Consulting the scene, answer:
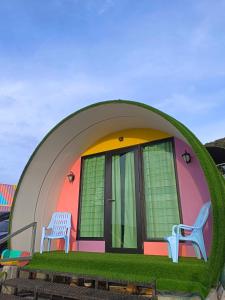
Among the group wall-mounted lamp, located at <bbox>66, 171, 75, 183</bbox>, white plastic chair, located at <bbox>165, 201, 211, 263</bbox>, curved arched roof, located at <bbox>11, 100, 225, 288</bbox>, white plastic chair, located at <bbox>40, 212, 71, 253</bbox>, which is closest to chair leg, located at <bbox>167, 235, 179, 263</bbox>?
white plastic chair, located at <bbox>165, 201, 211, 263</bbox>

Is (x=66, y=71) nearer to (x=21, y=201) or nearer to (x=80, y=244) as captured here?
(x=21, y=201)

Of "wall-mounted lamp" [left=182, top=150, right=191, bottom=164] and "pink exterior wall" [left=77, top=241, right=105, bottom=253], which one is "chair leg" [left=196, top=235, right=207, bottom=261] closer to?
"wall-mounted lamp" [left=182, top=150, right=191, bottom=164]

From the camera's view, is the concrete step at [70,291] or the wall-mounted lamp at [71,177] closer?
the concrete step at [70,291]

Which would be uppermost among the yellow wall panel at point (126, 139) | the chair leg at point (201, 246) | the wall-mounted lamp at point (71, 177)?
the yellow wall panel at point (126, 139)

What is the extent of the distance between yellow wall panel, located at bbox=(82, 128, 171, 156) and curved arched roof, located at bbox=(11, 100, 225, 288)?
0.43ft

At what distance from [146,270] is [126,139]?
2.90m

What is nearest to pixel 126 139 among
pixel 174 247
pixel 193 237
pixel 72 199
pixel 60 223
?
pixel 72 199

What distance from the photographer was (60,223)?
5410 mm

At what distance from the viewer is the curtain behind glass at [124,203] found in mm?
4746

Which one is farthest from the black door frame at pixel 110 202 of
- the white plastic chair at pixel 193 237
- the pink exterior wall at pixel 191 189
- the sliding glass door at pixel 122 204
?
the white plastic chair at pixel 193 237

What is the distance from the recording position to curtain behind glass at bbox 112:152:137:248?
187 inches

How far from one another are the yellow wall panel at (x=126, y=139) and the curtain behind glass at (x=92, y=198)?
232mm

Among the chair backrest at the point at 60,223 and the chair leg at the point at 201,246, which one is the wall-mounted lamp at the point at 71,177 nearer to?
the chair backrest at the point at 60,223

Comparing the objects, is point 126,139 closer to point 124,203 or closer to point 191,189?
point 124,203
